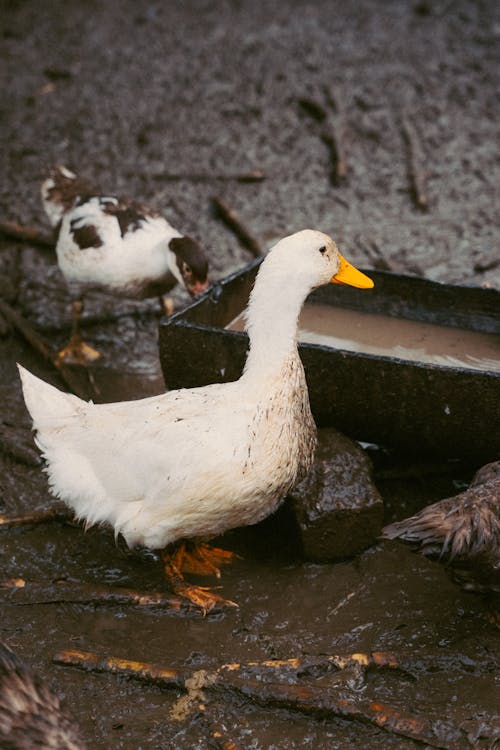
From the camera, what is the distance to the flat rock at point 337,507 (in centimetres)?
428

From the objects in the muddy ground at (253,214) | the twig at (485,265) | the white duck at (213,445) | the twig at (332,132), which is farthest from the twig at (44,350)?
the twig at (332,132)

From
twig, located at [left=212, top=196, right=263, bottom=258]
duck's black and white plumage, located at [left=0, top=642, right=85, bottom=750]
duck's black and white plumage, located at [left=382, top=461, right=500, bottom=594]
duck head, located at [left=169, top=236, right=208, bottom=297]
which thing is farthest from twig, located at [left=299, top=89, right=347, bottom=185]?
duck's black and white plumage, located at [left=0, top=642, right=85, bottom=750]

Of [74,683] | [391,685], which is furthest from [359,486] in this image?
[74,683]

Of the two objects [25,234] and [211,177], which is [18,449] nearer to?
[25,234]

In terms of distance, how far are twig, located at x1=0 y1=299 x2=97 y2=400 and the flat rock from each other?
1.86 metres

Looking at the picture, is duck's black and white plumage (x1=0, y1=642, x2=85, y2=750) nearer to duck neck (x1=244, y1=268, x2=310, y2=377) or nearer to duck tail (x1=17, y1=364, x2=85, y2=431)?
duck tail (x1=17, y1=364, x2=85, y2=431)

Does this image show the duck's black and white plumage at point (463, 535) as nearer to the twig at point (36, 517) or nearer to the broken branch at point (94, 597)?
the broken branch at point (94, 597)

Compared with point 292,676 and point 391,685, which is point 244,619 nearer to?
point 292,676

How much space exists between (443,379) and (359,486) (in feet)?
2.10

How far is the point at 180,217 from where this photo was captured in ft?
26.7

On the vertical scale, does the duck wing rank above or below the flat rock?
above

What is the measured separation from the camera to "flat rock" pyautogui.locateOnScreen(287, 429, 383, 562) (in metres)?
4.28

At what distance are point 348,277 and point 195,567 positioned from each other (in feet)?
5.12

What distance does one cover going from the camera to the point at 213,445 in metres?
3.89
